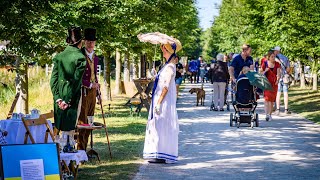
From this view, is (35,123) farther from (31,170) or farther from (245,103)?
(245,103)

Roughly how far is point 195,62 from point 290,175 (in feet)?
156

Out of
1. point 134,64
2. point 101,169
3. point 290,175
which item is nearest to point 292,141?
point 290,175

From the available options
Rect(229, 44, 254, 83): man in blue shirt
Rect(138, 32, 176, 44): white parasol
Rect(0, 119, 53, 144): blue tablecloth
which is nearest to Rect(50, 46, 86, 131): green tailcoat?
Rect(0, 119, 53, 144): blue tablecloth

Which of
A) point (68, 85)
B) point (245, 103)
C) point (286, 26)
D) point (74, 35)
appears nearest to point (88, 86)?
point (74, 35)

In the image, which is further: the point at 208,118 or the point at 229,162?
the point at 208,118

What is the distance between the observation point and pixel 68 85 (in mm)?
10602

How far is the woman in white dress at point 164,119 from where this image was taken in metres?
12.9

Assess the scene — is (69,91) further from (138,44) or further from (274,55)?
(138,44)

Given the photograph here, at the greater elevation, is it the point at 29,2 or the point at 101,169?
the point at 29,2

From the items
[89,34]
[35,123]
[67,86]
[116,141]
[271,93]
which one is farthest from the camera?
[271,93]

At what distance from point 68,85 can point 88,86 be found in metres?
1.92

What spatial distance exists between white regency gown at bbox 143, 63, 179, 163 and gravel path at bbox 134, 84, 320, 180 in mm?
339

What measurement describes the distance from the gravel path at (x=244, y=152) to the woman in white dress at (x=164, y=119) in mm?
291

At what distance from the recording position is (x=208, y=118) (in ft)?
73.6
